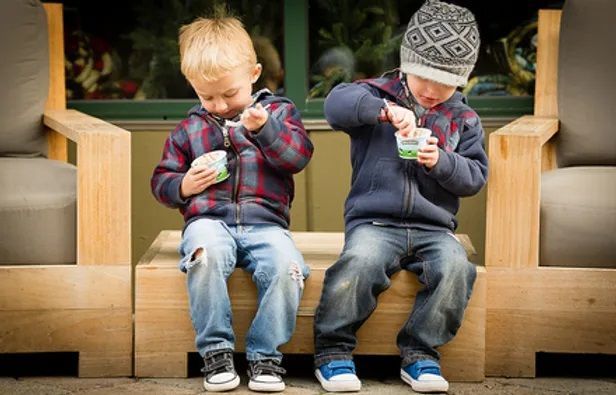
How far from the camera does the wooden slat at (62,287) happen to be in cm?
356

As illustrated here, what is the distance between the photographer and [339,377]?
3.45 metres

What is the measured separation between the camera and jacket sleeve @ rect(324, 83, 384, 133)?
3.49 meters

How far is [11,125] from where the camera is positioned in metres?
4.03

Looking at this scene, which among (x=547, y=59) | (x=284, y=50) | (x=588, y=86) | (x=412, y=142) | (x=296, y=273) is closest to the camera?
(x=412, y=142)

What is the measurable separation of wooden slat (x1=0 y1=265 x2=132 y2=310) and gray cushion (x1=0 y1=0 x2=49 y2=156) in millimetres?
605

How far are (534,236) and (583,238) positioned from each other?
Result: 0.45ft

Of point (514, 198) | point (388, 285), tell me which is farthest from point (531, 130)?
point (388, 285)

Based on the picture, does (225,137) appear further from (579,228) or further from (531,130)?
(579,228)

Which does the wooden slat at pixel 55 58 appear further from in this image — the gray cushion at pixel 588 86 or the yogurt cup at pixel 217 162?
the gray cushion at pixel 588 86

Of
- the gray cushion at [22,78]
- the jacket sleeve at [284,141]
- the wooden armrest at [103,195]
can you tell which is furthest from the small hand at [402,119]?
the gray cushion at [22,78]

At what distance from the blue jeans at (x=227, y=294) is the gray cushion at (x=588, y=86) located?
1.03 meters

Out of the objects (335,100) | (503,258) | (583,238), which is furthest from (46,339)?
(583,238)

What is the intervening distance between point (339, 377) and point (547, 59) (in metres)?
1.42

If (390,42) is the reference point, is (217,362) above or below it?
below
